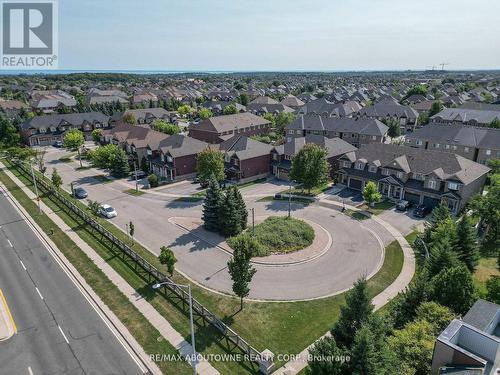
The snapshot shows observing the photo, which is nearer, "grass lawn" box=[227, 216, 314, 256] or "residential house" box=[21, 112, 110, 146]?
"grass lawn" box=[227, 216, 314, 256]

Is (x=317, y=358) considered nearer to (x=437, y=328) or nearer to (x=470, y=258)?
(x=437, y=328)

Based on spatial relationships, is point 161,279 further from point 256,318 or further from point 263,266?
point 263,266

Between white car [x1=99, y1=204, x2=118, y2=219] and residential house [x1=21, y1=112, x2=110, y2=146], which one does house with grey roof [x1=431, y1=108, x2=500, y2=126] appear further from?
residential house [x1=21, y1=112, x2=110, y2=146]

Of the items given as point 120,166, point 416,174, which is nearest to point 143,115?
point 120,166

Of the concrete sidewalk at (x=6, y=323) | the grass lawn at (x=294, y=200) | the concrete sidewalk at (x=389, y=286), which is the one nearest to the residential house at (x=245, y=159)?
the grass lawn at (x=294, y=200)

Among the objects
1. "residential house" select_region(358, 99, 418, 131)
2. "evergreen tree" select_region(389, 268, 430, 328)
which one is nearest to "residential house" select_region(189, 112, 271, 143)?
"residential house" select_region(358, 99, 418, 131)

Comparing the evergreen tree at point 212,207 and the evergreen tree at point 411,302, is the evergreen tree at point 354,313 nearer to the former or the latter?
the evergreen tree at point 411,302

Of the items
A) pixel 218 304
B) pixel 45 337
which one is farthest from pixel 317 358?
pixel 45 337
